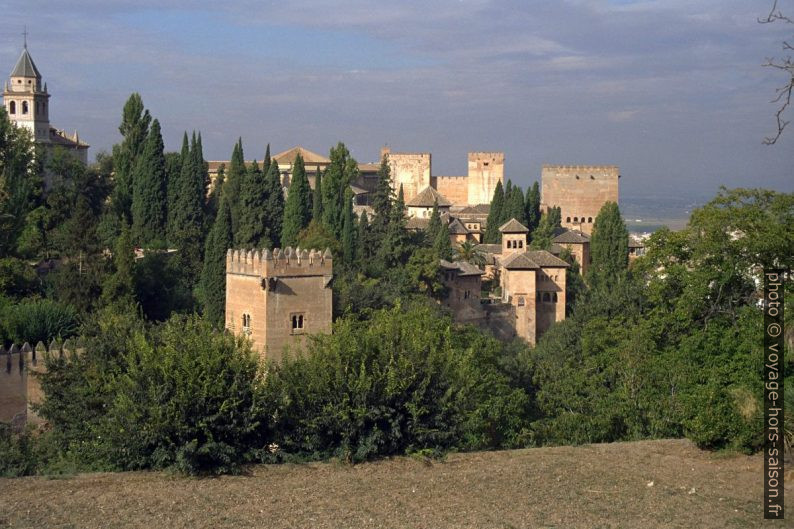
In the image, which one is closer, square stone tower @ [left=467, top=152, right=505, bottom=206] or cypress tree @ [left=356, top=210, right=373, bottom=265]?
cypress tree @ [left=356, top=210, right=373, bottom=265]

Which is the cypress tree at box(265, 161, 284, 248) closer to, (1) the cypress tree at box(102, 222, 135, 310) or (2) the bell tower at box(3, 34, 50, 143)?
(1) the cypress tree at box(102, 222, 135, 310)

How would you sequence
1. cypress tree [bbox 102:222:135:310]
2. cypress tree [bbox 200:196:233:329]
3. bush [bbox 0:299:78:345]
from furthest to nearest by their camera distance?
cypress tree [bbox 200:196:233:329] → cypress tree [bbox 102:222:135:310] → bush [bbox 0:299:78:345]

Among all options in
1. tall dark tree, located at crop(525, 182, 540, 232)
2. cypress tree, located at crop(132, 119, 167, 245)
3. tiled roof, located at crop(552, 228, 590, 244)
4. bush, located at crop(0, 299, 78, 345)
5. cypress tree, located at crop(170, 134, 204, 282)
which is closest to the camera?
bush, located at crop(0, 299, 78, 345)

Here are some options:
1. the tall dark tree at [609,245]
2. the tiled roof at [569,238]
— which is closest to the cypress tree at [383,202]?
the tiled roof at [569,238]

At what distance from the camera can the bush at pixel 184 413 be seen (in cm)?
1372

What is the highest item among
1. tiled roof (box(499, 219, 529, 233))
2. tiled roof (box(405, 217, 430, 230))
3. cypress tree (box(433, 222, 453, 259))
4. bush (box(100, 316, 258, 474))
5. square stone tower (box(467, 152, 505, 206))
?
square stone tower (box(467, 152, 505, 206))

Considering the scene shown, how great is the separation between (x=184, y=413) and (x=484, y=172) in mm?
60208

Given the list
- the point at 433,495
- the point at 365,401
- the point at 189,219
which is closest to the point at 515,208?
the point at 189,219

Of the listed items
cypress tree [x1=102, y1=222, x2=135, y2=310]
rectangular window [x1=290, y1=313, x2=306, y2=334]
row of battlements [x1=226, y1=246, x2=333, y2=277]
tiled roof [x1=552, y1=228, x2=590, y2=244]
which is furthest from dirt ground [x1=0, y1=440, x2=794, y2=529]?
tiled roof [x1=552, y1=228, x2=590, y2=244]

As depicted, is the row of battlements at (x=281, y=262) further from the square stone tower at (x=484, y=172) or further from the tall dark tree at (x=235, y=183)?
the square stone tower at (x=484, y=172)

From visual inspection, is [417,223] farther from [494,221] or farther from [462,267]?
[462,267]

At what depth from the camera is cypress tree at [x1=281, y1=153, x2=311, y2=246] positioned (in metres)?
42.9

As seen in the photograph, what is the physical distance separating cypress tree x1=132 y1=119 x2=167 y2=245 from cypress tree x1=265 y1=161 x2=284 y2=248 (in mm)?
4107

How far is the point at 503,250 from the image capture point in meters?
47.8
